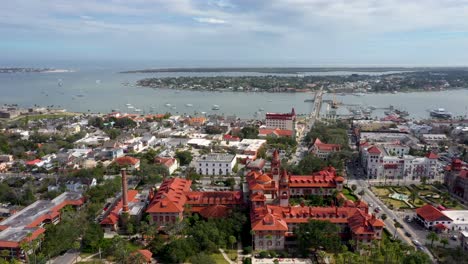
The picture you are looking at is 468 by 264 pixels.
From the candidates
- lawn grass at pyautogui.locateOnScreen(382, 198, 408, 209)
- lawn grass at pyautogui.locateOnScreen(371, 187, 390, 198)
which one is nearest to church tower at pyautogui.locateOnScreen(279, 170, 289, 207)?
lawn grass at pyautogui.locateOnScreen(382, 198, 408, 209)

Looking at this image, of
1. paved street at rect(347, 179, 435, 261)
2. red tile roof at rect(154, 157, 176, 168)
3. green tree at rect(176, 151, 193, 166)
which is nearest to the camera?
paved street at rect(347, 179, 435, 261)

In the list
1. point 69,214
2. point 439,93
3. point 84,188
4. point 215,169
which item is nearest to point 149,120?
point 215,169

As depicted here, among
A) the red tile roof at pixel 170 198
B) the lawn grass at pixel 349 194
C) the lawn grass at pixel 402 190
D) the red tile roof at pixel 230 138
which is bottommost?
the lawn grass at pixel 402 190

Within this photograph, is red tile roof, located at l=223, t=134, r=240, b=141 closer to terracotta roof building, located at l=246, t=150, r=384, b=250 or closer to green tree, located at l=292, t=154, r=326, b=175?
green tree, located at l=292, t=154, r=326, b=175

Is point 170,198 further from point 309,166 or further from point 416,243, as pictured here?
point 416,243

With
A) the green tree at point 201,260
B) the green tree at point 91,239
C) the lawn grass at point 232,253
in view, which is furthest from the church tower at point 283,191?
the green tree at point 91,239

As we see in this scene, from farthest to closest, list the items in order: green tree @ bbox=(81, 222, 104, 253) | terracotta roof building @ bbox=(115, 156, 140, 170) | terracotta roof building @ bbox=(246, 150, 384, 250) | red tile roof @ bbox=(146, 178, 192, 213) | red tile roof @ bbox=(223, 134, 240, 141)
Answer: red tile roof @ bbox=(223, 134, 240, 141) < terracotta roof building @ bbox=(115, 156, 140, 170) < red tile roof @ bbox=(146, 178, 192, 213) < terracotta roof building @ bbox=(246, 150, 384, 250) < green tree @ bbox=(81, 222, 104, 253)

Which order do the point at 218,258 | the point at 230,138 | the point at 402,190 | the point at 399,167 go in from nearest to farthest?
the point at 218,258, the point at 402,190, the point at 399,167, the point at 230,138

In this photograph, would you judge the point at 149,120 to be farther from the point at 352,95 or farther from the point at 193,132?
the point at 352,95

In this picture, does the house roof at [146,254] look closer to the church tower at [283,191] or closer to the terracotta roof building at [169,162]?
the church tower at [283,191]

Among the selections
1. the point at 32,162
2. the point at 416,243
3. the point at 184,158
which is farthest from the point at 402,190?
the point at 32,162
